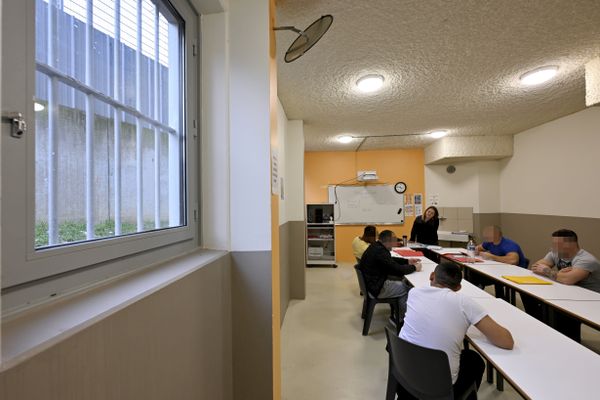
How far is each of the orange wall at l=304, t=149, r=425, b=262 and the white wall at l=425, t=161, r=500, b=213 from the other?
275 mm

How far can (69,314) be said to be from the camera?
60 cm

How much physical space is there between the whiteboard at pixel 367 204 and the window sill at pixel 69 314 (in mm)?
5594

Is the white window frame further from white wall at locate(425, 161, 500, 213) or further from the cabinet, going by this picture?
white wall at locate(425, 161, 500, 213)

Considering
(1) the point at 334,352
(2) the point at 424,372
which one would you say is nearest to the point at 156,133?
(2) the point at 424,372

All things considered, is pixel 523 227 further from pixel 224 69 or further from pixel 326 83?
pixel 224 69

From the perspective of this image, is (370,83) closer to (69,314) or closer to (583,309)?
(583,309)

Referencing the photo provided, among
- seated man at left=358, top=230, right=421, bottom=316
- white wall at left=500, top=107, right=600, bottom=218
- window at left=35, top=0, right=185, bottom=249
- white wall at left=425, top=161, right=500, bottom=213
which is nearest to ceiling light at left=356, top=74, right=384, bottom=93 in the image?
seated man at left=358, top=230, right=421, bottom=316

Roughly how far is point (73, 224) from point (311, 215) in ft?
17.9

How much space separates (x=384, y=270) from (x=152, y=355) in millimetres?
2449

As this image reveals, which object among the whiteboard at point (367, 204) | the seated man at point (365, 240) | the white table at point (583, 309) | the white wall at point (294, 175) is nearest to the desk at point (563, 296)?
the white table at point (583, 309)

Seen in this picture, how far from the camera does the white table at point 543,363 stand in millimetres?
1047

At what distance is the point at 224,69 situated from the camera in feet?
4.86

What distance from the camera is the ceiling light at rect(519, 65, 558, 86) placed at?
2594mm

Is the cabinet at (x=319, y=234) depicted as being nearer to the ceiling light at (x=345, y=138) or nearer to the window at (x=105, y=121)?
the ceiling light at (x=345, y=138)
